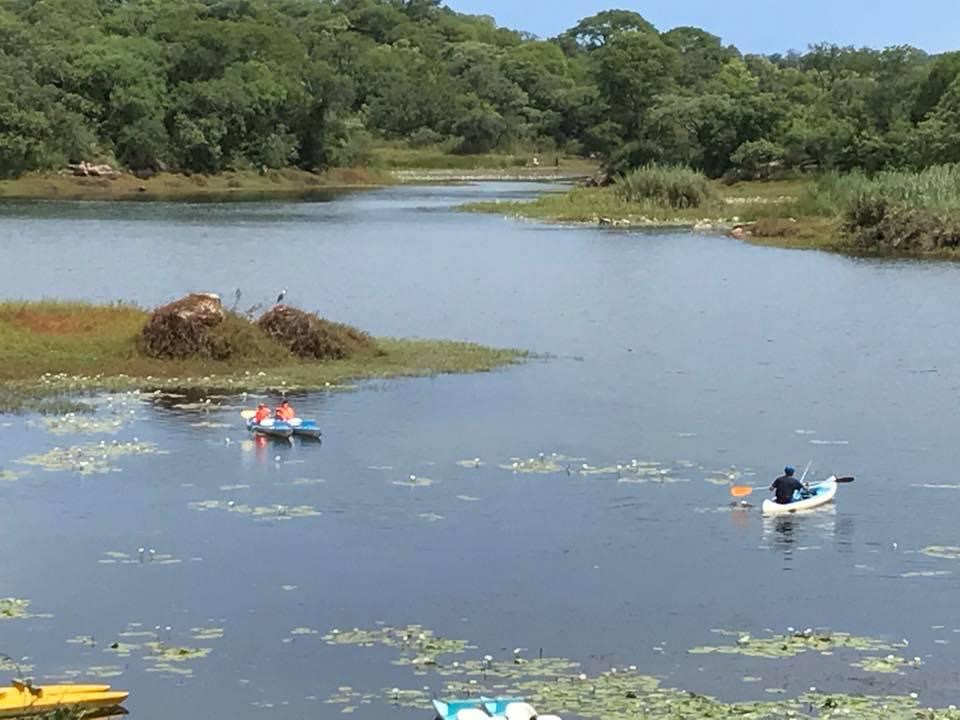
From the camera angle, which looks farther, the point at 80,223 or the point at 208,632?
the point at 80,223

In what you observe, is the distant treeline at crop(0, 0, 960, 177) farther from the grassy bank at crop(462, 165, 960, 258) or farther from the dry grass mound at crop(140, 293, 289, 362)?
the dry grass mound at crop(140, 293, 289, 362)

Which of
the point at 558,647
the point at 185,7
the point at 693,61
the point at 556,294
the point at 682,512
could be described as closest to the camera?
the point at 558,647

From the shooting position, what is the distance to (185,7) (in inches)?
6225

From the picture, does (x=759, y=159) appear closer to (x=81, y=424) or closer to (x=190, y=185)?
(x=190, y=185)

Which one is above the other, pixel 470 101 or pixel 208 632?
pixel 470 101

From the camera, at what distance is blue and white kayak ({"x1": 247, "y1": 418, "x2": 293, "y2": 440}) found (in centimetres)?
2800

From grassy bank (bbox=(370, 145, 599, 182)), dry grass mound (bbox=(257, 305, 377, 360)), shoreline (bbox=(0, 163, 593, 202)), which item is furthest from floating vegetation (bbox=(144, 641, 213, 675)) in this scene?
grassy bank (bbox=(370, 145, 599, 182))

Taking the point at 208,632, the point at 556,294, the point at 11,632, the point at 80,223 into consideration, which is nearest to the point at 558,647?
the point at 208,632

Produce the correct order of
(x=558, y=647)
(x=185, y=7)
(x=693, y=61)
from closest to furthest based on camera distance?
(x=558, y=647), (x=185, y=7), (x=693, y=61)

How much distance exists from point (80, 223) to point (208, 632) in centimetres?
6683

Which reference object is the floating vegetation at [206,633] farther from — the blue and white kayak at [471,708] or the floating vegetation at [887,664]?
the floating vegetation at [887,664]

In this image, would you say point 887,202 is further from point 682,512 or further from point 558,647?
point 558,647

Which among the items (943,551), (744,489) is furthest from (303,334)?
(943,551)

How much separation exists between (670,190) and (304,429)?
2588 inches
